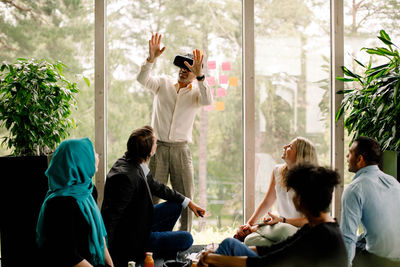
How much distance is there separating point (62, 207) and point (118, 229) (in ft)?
2.79

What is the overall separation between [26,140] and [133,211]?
110cm

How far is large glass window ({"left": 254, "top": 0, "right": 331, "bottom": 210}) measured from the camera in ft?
12.5

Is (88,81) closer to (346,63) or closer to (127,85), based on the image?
(127,85)

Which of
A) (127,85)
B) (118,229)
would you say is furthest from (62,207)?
(127,85)

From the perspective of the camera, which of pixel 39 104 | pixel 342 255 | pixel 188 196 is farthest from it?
pixel 188 196

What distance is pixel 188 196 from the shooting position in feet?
11.4

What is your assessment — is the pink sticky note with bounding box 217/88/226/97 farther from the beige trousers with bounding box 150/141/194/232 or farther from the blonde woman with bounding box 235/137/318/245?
the blonde woman with bounding box 235/137/318/245

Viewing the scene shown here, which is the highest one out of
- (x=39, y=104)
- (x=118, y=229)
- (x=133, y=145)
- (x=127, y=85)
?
(x=127, y=85)

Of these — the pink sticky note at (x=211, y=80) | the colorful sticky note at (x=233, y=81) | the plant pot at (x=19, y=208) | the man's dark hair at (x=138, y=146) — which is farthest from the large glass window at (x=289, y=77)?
the plant pot at (x=19, y=208)

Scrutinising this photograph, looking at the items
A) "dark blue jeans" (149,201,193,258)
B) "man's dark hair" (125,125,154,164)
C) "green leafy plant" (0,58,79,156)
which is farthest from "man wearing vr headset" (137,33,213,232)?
"green leafy plant" (0,58,79,156)

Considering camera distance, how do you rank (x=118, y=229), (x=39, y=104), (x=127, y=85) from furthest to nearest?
(x=127, y=85), (x=39, y=104), (x=118, y=229)

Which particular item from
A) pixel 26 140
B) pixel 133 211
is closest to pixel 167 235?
pixel 133 211

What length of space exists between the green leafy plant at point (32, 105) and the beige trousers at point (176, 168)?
860mm

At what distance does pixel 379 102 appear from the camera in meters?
3.23
